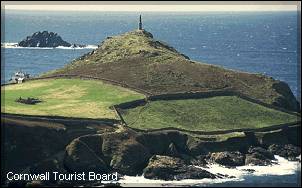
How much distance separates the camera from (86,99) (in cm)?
14688

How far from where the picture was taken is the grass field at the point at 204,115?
137 meters

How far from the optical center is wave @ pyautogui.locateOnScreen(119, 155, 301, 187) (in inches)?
4503

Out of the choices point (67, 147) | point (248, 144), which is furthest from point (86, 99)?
point (248, 144)

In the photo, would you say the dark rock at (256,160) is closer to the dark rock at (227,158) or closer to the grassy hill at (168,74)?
the dark rock at (227,158)

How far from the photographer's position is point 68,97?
486 feet

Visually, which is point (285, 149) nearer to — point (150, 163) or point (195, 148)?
point (195, 148)

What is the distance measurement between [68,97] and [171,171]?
37.4 m

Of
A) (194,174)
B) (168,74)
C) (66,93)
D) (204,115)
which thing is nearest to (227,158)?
(194,174)

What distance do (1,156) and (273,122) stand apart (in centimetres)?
5168

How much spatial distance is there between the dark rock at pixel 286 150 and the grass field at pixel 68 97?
28686 mm

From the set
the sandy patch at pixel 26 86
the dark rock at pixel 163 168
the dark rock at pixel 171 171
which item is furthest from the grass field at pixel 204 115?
the sandy patch at pixel 26 86

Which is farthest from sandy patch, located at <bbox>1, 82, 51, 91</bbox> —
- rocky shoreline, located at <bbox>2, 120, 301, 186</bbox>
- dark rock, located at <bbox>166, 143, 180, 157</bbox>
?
dark rock, located at <bbox>166, 143, 180, 157</bbox>

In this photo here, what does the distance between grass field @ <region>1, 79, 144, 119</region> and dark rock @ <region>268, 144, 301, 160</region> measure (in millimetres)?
28686

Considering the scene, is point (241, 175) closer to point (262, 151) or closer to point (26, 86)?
point (262, 151)
